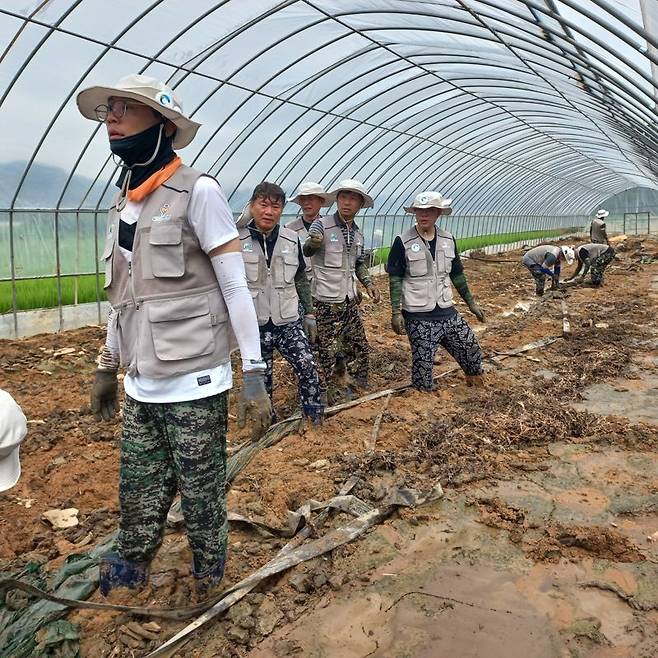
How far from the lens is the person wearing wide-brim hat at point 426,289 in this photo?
4.82 meters

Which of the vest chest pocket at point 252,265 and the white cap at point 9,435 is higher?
the vest chest pocket at point 252,265

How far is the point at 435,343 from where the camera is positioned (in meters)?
4.92

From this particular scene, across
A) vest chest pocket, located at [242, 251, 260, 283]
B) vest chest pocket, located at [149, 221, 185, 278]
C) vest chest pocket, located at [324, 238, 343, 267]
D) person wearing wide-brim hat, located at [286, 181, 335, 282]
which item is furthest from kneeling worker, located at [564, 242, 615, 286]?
vest chest pocket, located at [149, 221, 185, 278]

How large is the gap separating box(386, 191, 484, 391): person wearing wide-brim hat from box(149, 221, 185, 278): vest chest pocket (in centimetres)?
293

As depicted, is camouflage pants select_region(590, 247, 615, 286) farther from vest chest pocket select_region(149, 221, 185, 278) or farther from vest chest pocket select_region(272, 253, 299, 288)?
vest chest pocket select_region(149, 221, 185, 278)

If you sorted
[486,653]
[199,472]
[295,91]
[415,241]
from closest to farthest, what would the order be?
[486,653], [199,472], [415,241], [295,91]

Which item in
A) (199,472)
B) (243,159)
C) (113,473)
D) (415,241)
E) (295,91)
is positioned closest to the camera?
(199,472)

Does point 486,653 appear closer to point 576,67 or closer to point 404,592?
point 404,592

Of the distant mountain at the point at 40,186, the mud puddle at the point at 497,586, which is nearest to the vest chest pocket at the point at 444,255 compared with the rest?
the mud puddle at the point at 497,586

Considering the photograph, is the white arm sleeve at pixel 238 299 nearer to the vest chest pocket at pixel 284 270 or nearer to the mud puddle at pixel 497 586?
the mud puddle at pixel 497 586

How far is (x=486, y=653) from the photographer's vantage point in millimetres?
2080

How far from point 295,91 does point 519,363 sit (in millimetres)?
6005

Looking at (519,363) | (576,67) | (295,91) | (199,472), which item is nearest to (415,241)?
(519,363)

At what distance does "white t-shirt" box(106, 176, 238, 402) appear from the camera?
2.07 m
